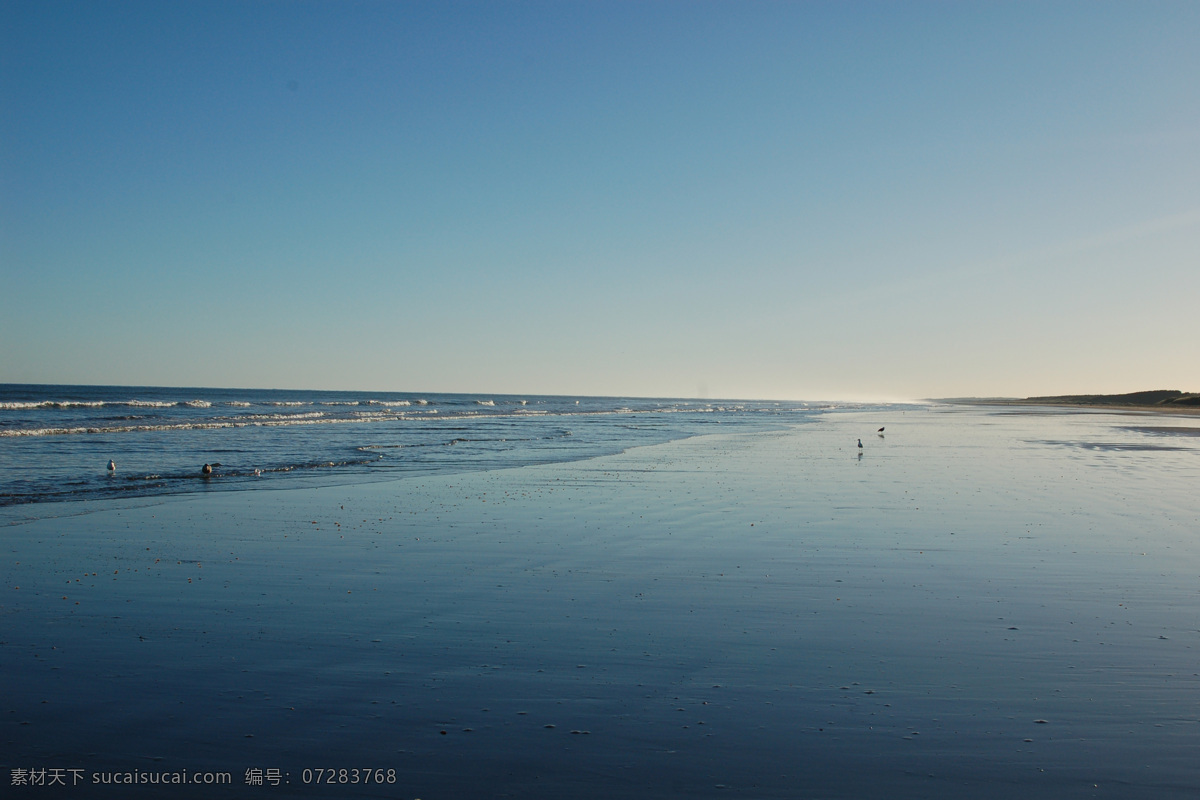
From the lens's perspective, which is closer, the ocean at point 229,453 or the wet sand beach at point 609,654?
the wet sand beach at point 609,654

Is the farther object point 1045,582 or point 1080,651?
point 1045,582

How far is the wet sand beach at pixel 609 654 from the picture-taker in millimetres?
4609

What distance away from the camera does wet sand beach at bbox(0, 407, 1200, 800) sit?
4.61 meters

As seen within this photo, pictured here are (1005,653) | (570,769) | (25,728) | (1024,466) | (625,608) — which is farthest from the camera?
(1024,466)

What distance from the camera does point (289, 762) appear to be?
182 inches

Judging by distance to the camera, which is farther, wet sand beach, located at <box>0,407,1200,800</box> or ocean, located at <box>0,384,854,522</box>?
ocean, located at <box>0,384,854,522</box>

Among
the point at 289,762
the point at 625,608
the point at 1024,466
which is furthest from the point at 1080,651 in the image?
the point at 1024,466

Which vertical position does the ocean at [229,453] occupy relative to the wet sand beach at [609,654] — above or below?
above

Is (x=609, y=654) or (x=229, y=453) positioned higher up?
(x=229, y=453)

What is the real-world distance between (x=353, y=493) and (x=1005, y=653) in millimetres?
13934

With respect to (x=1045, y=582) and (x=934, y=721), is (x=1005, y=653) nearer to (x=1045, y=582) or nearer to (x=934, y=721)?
(x=934, y=721)

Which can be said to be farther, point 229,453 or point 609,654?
point 229,453

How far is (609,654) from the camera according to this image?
6.48 m

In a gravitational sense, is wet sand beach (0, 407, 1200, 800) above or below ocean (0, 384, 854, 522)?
below
